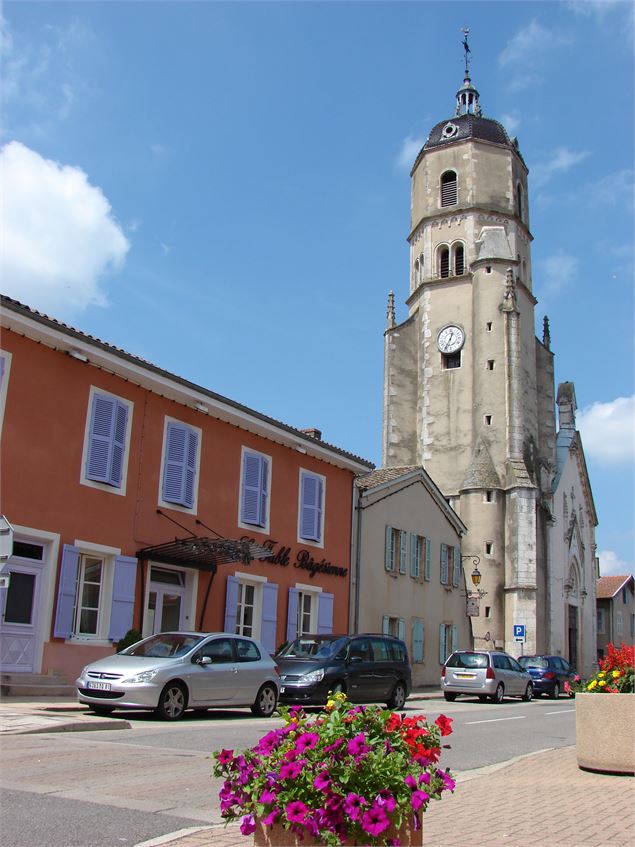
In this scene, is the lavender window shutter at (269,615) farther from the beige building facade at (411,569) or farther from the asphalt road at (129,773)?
the asphalt road at (129,773)

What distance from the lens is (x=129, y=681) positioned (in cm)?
1342

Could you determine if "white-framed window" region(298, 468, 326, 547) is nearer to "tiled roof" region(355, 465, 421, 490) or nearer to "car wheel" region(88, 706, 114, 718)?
"tiled roof" region(355, 465, 421, 490)

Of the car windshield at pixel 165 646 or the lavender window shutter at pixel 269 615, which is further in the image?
the lavender window shutter at pixel 269 615

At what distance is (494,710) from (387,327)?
109 ft

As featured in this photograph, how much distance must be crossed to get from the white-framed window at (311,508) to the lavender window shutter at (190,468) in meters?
4.56

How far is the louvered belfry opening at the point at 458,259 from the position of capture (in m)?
50.6

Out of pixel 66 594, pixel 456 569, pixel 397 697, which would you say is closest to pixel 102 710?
pixel 66 594

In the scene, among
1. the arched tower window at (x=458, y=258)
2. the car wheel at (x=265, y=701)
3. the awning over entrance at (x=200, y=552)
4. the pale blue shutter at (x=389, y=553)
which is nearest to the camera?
the car wheel at (x=265, y=701)

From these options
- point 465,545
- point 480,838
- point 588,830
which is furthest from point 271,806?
point 465,545

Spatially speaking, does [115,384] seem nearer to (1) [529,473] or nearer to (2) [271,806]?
(2) [271,806]

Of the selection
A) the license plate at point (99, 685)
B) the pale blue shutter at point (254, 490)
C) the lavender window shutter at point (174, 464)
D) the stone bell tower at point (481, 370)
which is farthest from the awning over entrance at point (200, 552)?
the stone bell tower at point (481, 370)

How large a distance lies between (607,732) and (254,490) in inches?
564

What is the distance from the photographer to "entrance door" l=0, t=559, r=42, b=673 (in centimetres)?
1633

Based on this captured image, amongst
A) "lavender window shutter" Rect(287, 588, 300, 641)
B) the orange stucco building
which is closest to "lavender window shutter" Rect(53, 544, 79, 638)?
the orange stucco building
